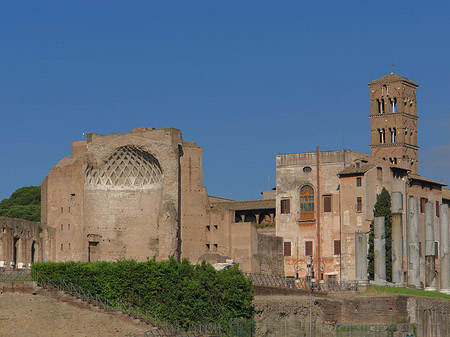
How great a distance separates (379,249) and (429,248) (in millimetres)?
6776

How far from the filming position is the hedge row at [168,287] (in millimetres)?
56688

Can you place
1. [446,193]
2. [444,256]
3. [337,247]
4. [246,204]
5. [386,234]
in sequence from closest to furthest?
[386,234] → [337,247] → [444,256] → [246,204] → [446,193]

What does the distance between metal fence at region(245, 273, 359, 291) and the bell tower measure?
19698 mm

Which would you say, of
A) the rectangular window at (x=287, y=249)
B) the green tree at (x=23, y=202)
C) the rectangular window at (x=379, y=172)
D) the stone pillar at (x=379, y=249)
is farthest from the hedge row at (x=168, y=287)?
the green tree at (x=23, y=202)

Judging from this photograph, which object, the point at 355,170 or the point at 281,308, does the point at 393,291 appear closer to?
the point at 281,308

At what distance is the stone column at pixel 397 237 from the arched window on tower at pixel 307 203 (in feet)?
28.6

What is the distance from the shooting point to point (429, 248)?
74625 mm

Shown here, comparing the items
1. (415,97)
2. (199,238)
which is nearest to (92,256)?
(199,238)

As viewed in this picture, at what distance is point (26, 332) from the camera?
170 feet

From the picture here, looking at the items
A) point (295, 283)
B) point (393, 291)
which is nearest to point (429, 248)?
point (393, 291)

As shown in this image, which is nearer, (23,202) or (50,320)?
(50,320)

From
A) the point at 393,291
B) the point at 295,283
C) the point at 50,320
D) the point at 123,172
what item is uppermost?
the point at 123,172

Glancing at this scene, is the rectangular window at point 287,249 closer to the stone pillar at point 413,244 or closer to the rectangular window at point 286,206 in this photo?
the rectangular window at point 286,206

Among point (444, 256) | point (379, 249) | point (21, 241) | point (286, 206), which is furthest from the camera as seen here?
point (286, 206)
